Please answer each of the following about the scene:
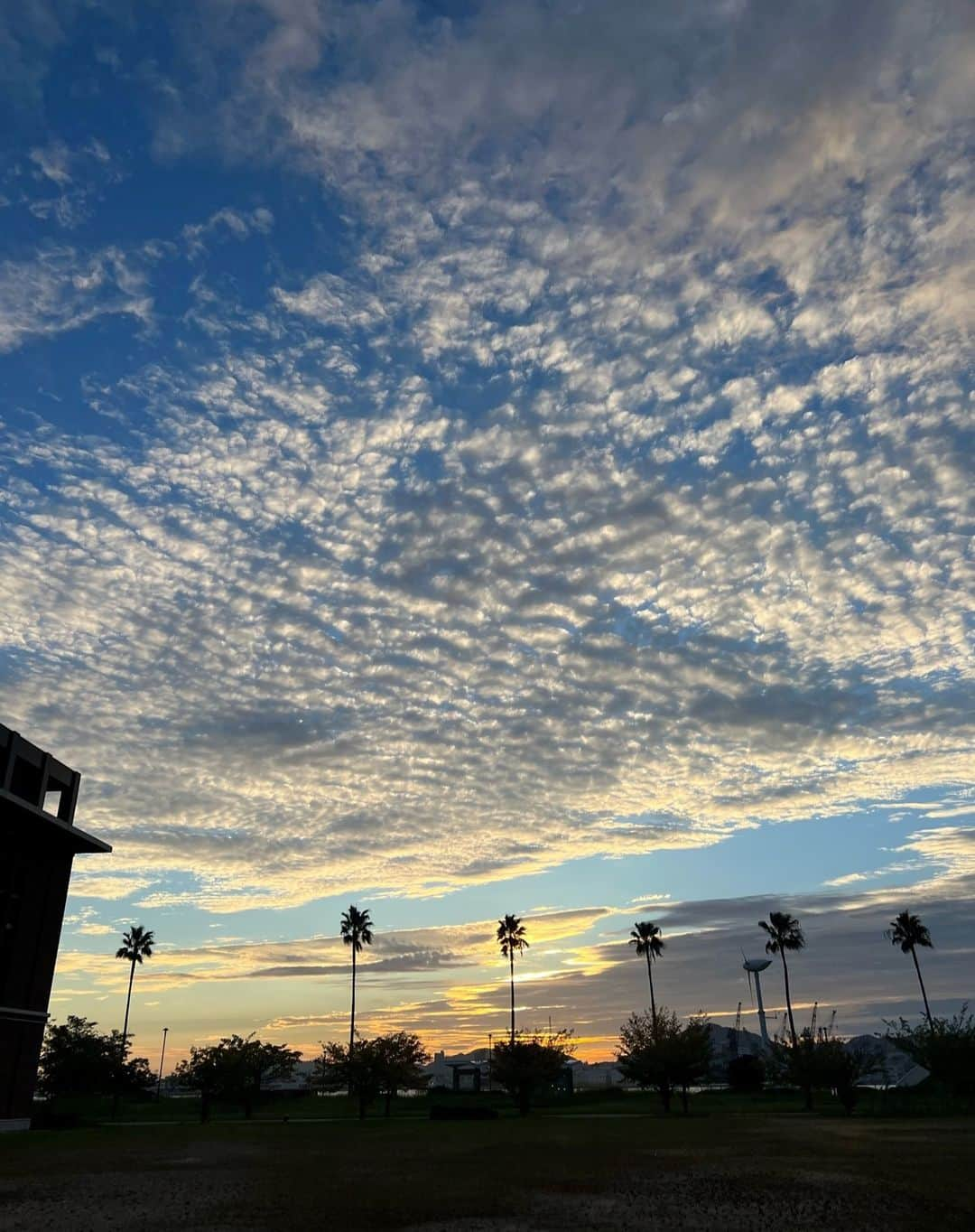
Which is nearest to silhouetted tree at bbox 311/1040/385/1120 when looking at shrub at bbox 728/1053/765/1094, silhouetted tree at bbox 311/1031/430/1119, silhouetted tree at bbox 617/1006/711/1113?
silhouetted tree at bbox 311/1031/430/1119

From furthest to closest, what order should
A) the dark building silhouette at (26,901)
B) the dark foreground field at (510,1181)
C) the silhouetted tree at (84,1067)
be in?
the silhouetted tree at (84,1067) < the dark building silhouette at (26,901) < the dark foreground field at (510,1181)

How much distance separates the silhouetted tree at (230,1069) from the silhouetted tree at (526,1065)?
22494 mm

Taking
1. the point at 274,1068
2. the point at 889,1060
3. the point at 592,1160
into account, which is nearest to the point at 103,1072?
the point at 274,1068

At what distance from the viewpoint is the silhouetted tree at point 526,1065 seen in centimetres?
7425

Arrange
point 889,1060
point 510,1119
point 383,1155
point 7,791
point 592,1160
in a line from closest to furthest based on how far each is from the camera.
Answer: point 592,1160
point 383,1155
point 7,791
point 510,1119
point 889,1060

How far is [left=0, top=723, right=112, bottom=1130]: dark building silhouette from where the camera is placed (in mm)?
55594

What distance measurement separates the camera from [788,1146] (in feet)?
120

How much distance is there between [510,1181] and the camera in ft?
86.7

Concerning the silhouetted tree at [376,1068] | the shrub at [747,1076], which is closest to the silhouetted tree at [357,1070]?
the silhouetted tree at [376,1068]

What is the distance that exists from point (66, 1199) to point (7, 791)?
110 ft

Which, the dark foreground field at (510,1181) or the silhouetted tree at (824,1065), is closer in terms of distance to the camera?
the dark foreground field at (510,1181)

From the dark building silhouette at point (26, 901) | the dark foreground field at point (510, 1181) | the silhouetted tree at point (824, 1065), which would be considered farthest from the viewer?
the silhouetted tree at point (824, 1065)

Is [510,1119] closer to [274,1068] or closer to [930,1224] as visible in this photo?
[274,1068]

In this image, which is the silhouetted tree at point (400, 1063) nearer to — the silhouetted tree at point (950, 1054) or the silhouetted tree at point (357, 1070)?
the silhouetted tree at point (357, 1070)
